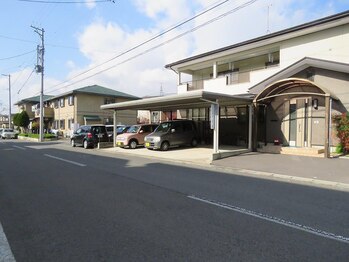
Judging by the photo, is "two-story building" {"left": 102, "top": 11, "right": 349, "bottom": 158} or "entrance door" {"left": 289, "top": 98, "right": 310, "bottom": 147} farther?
"entrance door" {"left": 289, "top": 98, "right": 310, "bottom": 147}

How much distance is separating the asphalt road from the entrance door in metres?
8.42

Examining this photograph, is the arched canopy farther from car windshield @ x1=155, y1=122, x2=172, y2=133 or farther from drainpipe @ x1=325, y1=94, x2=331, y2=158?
car windshield @ x1=155, y1=122, x2=172, y2=133

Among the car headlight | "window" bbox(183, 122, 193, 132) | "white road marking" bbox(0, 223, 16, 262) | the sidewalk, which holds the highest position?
"window" bbox(183, 122, 193, 132)

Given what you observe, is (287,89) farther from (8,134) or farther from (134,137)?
(8,134)

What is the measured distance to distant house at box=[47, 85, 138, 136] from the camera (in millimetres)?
41312

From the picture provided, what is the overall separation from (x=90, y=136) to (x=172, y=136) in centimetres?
716

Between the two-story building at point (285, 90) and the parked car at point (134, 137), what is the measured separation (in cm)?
213

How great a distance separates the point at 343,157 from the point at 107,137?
16.9 metres

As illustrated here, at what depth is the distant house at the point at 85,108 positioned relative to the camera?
41312 millimetres

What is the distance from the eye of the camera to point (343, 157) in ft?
45.7

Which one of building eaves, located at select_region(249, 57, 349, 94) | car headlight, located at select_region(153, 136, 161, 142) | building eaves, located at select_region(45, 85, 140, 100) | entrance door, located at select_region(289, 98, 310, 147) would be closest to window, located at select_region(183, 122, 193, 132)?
car headlight, located at select_region(153, 136, 161, 142)

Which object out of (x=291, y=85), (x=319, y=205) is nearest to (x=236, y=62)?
(x=291, y=85)

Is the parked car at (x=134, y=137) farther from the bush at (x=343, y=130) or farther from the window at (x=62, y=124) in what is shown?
the window at (x=62, y=124)

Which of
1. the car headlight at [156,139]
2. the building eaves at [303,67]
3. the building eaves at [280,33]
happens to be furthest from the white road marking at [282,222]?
the building eaves at [280,33]
